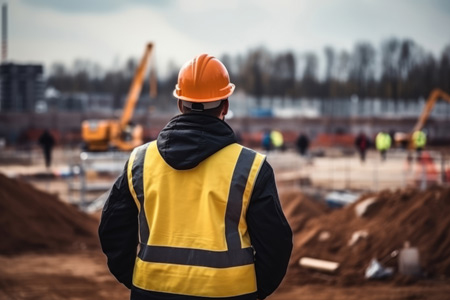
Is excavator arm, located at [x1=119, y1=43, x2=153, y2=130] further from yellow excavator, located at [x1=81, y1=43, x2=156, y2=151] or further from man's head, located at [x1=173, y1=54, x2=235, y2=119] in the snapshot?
man's head, located at [x1=173, y1=54, x2=235, y2=119]

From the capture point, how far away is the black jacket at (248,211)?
8.52ft

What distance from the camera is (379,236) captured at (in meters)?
10.9

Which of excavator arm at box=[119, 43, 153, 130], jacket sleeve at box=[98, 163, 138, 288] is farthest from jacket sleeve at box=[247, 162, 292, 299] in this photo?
excavator arm at box=[119, 43, 153, 130]

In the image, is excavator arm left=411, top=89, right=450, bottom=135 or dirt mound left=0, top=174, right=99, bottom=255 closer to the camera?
dirt mound left=0, top=174, right=99, bottom=255

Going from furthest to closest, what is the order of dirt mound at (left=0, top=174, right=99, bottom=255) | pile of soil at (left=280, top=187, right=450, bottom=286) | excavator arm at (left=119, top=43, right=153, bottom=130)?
excavator arm at (left=119, top=43, right=153, bottom=130), dirt mound at (left=0, top=174, right=99, bottom=255), pile of soil at (left=280, top=187, right=450, bottom=286)

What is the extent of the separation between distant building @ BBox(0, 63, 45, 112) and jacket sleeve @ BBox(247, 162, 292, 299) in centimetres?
5823

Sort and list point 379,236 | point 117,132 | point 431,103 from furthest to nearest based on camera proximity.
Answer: point 431,103, point 117,132, point 379,236

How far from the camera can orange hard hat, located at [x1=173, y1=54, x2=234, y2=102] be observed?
→ 2.78m

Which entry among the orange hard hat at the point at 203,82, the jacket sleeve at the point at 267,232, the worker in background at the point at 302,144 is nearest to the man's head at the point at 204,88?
the orange hard hat at the point at 203,82

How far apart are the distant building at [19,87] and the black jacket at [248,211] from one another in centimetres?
5791

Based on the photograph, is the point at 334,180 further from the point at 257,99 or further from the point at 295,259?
the point at 257,99

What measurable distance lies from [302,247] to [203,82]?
9.26m

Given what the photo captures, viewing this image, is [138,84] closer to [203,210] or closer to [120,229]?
[120,229]

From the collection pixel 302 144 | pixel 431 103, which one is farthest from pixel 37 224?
pixel 431 103
